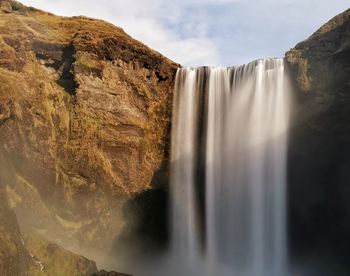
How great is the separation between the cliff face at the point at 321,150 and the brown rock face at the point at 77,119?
10143 millimetres

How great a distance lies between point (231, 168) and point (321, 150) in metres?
6.42

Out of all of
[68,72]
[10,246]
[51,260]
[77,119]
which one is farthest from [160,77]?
[10,246]

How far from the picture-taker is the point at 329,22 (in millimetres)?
27250

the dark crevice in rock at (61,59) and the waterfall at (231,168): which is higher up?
the dark crevice in rock at (61,59)

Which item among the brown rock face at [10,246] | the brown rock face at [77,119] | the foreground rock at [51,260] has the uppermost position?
the brown rock face at [77,119]

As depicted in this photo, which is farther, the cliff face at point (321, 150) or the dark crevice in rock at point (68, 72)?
the dark crevice in rock at point (68, 72)

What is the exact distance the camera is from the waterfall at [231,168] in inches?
1105

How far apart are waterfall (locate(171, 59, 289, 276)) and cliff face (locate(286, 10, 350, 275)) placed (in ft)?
3.60

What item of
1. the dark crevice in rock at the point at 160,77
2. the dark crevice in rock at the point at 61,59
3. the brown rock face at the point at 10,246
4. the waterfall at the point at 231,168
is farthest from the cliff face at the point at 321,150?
the brown rock face at the point at 10,246

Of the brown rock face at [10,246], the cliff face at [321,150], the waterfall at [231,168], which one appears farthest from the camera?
the waterfall at [231,168]

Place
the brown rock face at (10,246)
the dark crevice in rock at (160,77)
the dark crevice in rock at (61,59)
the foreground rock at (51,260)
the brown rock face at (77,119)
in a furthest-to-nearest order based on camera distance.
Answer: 1. the dark crevice in rock at (160,77)
2. the dark crevice in rock at (61,59)
3. the brown rock face at (77,119)
4. the foreground rock at (51,260)
5. the brown rock face at (10,246)

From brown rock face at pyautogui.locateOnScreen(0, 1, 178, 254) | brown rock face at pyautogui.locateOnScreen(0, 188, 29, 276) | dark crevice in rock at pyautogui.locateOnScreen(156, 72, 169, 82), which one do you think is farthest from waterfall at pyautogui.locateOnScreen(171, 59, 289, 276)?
brown rock face at pyautogui.locateOnScreen(0, 188, 29, 276)

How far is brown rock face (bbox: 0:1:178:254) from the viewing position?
2411 centimetres

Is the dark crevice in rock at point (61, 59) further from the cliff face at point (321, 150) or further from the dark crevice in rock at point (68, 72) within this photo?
the cliff face at point (321, 150)
